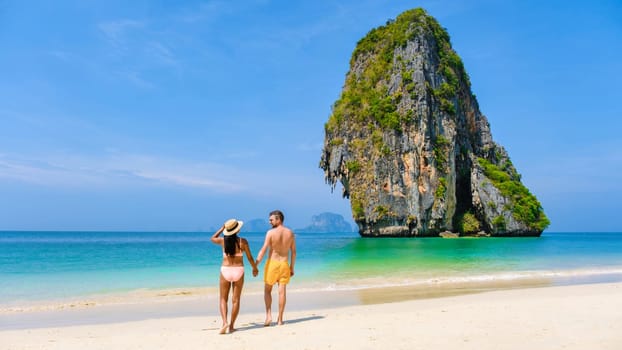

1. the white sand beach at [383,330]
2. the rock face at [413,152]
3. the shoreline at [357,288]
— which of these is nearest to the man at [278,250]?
the white sand beach at [383,330]

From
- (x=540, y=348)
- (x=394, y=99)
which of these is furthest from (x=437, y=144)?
(x=540, y=348)

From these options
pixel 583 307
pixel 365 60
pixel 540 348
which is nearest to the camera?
pixel 540 348

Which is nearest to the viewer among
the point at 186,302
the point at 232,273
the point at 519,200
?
the point at 232,273

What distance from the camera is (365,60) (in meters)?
53.8

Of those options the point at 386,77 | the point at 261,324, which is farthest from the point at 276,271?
the point at 386,77

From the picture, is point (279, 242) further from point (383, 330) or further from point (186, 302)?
point (186, 302)

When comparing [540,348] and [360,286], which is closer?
[540,348]

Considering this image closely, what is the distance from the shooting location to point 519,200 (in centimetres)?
4947

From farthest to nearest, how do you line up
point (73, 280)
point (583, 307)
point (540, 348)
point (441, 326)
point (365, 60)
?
1. point (365, 60)
2. point (73, 280)
3. point (583, 307)
4. point (441, 326)
5. point (540, 348)

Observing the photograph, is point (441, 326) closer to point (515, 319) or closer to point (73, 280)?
point (515, 319)

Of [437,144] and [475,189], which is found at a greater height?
[437,144]

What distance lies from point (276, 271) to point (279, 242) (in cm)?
42

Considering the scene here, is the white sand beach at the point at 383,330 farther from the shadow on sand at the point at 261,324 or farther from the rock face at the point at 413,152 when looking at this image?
the rock face at the point at 413,152

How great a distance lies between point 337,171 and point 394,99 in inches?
381
